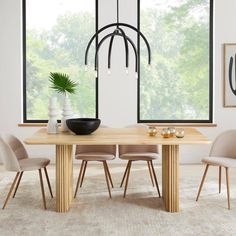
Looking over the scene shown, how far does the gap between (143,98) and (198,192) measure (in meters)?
2.53

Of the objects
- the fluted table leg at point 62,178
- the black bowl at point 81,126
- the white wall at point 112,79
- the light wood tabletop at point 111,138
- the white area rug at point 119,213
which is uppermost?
the white wall at point 112,79

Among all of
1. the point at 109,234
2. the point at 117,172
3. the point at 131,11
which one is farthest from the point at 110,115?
the point at 109,234

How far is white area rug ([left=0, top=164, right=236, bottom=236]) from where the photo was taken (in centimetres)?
352

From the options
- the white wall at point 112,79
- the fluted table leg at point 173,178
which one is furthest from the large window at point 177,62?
the fluted table leg at point 173,178

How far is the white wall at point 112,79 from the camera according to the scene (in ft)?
21.3

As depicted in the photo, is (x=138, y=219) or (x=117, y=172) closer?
(x=138, y=219)

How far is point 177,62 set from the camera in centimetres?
664

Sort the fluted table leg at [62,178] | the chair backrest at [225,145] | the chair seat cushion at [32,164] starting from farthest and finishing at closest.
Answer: the chair backrest at [225,145]
the chair seat cushion at [32,164]
the fluted table leg at [62,178]

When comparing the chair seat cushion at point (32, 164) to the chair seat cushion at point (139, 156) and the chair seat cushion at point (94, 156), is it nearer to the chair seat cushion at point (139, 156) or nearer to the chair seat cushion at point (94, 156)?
the chair seat cushion at point (94, 156)

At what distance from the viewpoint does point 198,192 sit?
440cm

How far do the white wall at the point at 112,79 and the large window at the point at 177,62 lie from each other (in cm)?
15

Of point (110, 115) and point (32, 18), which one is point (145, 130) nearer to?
point (110, 115)

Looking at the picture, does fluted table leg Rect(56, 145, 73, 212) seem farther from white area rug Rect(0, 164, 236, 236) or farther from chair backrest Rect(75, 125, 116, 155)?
chair backrest Rect(75, 125, 116, 155)

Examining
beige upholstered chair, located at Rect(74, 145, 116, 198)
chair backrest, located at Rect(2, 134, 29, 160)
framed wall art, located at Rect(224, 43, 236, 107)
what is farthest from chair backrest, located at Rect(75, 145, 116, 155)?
framed wall art, located at Rect(224, 43, 236, 107)
